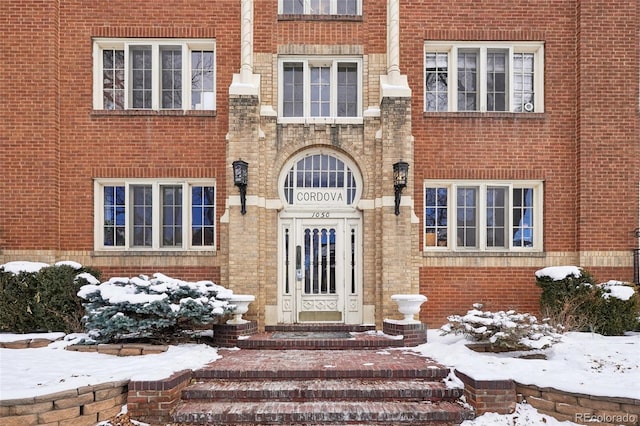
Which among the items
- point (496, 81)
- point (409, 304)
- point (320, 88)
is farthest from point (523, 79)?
point (409, 304)

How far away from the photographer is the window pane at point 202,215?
945cm

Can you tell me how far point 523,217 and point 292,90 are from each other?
5.94 m

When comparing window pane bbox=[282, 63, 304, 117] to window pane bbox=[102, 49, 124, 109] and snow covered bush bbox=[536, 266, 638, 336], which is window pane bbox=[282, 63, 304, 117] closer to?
window pane bbox=[102, 49, 124, 109]

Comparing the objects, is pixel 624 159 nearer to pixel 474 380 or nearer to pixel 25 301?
pixel 474 380

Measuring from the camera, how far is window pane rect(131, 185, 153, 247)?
945 cm

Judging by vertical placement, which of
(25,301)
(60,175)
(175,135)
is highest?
(175,135)

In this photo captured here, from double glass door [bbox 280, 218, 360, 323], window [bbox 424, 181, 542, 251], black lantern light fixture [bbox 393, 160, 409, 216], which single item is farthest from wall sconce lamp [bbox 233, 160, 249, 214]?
window [bbox 424, 181, 542, 251]

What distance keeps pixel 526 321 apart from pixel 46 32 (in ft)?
36.8

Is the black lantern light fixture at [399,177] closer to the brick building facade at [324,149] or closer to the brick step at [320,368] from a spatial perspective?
the brick building facade at [324,149]

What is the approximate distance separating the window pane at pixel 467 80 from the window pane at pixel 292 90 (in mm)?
3642

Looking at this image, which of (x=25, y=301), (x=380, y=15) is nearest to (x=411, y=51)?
(x=380, y=15)

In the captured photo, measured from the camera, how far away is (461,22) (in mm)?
9375

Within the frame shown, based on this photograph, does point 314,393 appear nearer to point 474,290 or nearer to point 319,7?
point 474,290

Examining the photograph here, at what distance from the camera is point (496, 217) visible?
375 inches
